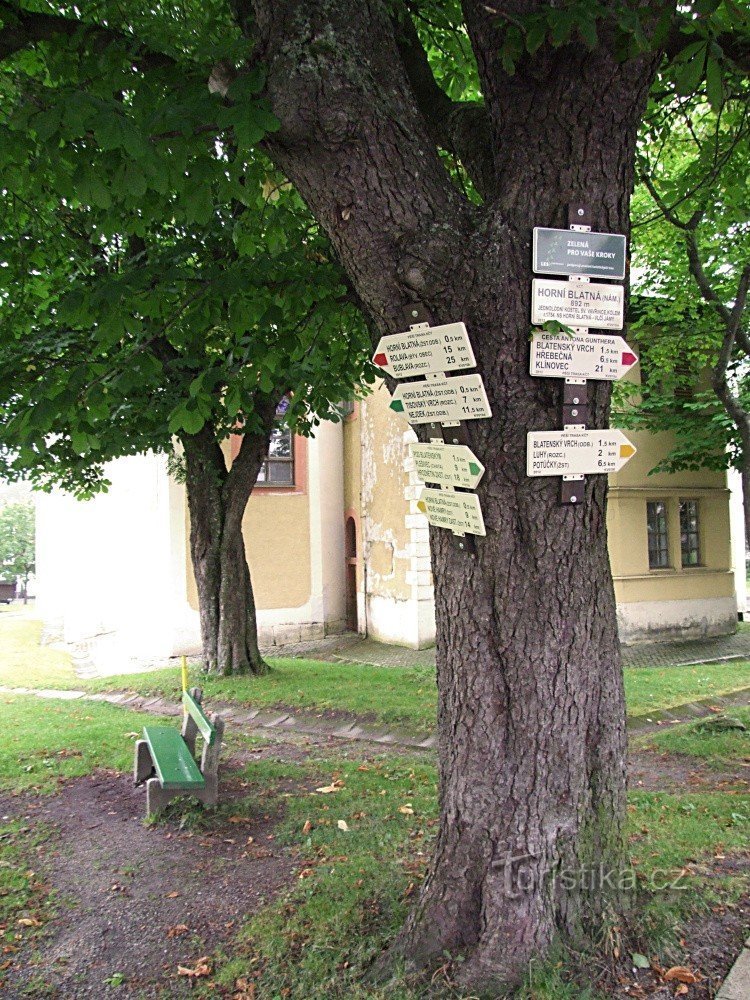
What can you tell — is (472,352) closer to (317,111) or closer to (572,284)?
(572,284)

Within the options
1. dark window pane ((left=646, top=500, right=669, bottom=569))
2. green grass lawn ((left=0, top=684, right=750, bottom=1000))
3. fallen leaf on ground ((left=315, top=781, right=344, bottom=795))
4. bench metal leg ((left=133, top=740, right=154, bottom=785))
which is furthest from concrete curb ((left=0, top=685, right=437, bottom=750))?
dark window pane ((left=646, top=500, right=669, bottom=569))

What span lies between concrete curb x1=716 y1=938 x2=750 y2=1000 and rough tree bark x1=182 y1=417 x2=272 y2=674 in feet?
31.9

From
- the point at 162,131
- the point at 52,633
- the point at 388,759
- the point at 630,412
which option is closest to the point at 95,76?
the point at 162,131

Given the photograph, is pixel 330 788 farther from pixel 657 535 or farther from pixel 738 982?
pixel 657 535

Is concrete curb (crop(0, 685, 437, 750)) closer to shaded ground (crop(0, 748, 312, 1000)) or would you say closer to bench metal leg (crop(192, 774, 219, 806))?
shaded ground (crop(0, 748, 312, 1000))

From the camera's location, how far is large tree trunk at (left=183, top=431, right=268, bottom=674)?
486 inches

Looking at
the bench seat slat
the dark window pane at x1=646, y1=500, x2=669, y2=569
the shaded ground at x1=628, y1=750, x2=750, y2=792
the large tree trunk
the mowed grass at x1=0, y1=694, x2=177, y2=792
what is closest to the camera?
the bench seat slat

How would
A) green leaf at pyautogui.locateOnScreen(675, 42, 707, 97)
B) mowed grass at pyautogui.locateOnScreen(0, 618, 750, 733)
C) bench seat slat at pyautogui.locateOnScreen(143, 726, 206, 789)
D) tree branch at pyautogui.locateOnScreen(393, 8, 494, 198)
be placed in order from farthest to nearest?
mowed grass at pyautogui.locateOnScreen(0, 618, 750, 733), bench seat slat at pyautogui.locateOnScreen(143, 726, 206, 789), tree branch at pyautogui.locateOnScreen(393, 8, 494, 198), green leaf at pyautogui.locateOnScreen(675, 42, 707, 97)

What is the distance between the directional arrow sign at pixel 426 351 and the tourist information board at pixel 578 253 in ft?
1.42

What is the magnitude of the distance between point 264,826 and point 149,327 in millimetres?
3465

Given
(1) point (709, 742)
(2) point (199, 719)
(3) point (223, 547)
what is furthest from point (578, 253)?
(3) point (223, 547)

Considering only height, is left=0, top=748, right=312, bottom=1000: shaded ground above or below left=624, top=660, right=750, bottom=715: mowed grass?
above

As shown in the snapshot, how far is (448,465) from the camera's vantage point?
3412 millimetres

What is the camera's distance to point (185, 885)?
4.72 metres
